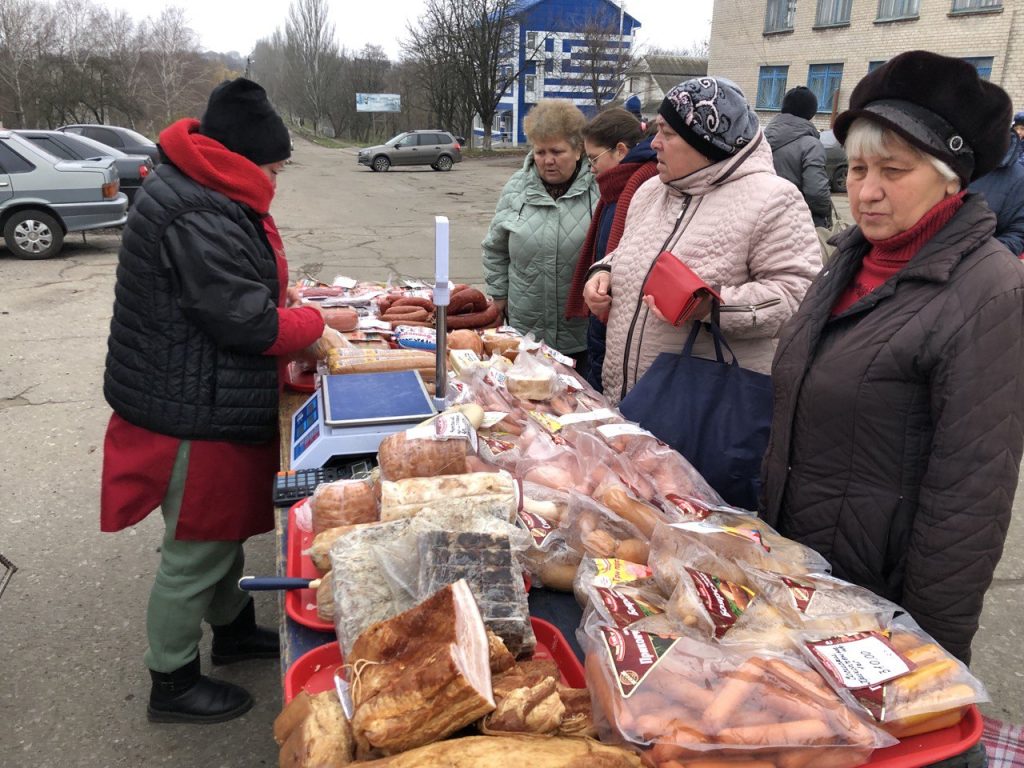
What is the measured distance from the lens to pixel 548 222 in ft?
11.8

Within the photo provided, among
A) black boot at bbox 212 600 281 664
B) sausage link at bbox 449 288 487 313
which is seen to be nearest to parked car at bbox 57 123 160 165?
sausage link at bbox 449 288 487 313

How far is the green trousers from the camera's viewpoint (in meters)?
2.27

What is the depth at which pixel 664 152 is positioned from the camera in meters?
2.38

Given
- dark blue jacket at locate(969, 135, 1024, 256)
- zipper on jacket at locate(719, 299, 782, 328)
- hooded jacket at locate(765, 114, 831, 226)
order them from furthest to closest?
1. hooded jacket at locate(765, 114, 831, 226)
2. dark blue jacket at locate(969, 135, 1024, 256)
3. zipper on jacket at locate(719, 299, 782, 328)

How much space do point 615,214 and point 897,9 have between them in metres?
27.8

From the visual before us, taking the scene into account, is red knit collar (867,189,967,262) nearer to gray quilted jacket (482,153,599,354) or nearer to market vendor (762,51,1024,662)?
market vendor (762,51,1024,662)

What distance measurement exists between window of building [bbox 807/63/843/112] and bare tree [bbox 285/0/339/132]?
43784 mm

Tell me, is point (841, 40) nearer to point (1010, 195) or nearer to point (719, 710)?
point (1010, 195)

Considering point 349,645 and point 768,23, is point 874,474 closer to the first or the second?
point 349,645

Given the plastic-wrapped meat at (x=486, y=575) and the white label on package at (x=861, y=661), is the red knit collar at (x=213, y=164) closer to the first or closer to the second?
the plastic-wrapped meat at (x=486, y=575)

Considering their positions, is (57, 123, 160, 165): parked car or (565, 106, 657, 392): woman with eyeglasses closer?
(565, 106, 657, 392): woman with eyeglasses

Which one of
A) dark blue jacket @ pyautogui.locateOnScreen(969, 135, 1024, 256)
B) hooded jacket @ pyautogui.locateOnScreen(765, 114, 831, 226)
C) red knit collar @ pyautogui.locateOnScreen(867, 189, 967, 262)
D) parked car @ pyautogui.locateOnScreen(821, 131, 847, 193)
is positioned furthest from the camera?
parked car @ pyautogui.locateOnScreen(821, 131, 847, 193)

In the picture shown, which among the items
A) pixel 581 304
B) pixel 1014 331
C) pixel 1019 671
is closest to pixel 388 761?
pixel 1014 331

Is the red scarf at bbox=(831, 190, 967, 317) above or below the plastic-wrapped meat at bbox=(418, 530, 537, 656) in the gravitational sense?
above
